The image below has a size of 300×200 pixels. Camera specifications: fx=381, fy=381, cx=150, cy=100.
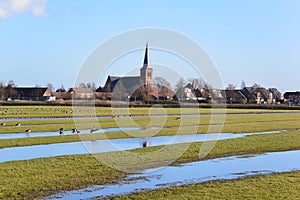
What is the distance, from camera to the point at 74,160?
19859 mm

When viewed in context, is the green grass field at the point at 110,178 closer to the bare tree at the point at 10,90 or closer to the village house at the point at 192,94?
the village house at the point at 192,94

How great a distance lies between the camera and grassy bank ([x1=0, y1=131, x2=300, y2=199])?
46.0 feet

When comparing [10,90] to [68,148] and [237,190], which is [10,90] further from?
[237,190]

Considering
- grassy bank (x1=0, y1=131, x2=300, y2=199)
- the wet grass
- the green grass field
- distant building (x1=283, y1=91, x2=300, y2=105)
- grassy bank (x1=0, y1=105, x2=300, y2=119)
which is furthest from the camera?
distant building (x1=283, y1=91, x2=300, y2=105)

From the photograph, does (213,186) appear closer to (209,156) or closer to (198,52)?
(209,156)

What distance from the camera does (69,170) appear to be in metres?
17.4

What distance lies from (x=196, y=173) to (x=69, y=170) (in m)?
5.78

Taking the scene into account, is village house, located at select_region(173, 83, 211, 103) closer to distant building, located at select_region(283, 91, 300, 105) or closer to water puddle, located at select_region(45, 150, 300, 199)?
distant building, located at select_region(283, 91, 300, 105)

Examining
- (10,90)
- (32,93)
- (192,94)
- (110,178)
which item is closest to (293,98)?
(192,94)

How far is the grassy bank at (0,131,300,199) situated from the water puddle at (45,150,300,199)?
873 millimetres

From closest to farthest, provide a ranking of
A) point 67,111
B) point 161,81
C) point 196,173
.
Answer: point 196,173 < point 67,111 < point 161,81

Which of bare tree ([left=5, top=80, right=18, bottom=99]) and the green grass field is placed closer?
the green grass field

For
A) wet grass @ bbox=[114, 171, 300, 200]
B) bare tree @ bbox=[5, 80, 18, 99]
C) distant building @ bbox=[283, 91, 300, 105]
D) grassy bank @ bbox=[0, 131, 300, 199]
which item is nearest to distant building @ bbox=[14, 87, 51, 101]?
bare tree @ bbox=[5, 80, 18, 99]

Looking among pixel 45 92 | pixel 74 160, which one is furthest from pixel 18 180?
pixel 45 92
